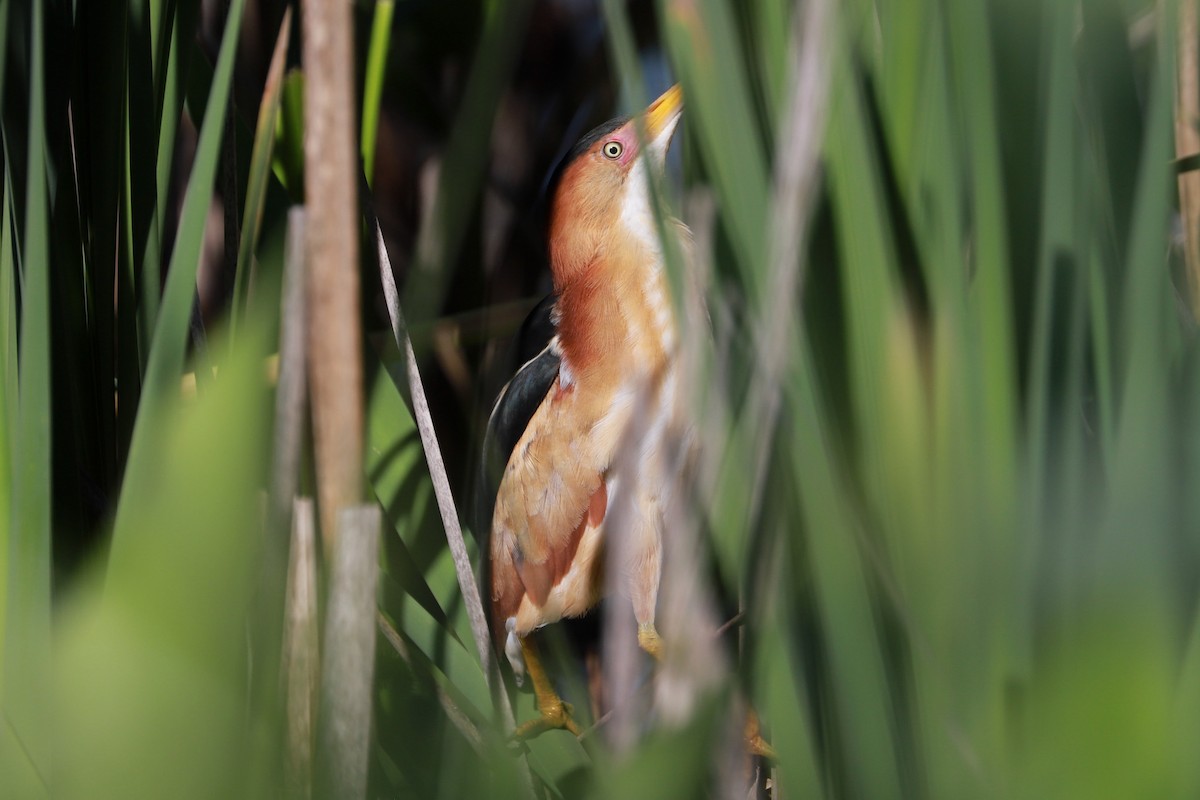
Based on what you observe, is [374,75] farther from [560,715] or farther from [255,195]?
[560,715]

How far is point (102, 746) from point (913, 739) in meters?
0.27

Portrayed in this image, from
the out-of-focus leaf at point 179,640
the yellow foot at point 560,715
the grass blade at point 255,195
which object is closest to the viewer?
the out-of-focus leaf at point 179,640

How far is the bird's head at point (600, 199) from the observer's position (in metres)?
1.03

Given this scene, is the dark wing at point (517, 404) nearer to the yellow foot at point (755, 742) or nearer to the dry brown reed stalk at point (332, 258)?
the yellow foot at point (755, 742)

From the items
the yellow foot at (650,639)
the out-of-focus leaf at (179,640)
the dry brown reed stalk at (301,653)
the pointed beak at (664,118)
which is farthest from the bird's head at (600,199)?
the out-of-focus leaf at (179,640)

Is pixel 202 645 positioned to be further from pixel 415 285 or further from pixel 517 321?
pixel 517 321

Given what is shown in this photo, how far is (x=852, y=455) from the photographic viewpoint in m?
0.41

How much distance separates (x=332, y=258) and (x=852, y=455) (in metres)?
0.24

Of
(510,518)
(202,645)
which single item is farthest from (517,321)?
(202,645)

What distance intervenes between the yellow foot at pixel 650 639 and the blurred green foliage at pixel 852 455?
1.19ft

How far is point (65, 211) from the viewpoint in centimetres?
57

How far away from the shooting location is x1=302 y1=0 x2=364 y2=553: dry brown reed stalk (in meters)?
0.45

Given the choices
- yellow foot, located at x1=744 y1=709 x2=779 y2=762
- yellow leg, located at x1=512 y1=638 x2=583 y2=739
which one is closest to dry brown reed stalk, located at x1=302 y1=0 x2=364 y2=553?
yellow foot, located at x1=744 y1=709 x2=779 y2=762

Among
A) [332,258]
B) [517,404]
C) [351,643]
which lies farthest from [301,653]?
[517,404]
